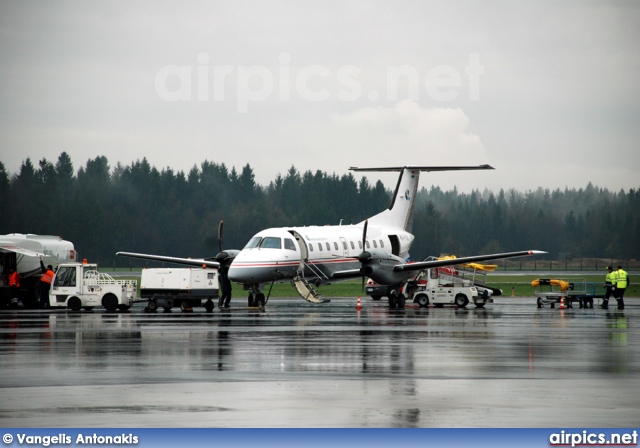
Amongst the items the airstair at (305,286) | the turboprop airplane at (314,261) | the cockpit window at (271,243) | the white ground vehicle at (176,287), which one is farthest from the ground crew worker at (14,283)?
the airstair at (305,286)

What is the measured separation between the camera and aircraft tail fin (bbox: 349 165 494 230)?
48750 mm

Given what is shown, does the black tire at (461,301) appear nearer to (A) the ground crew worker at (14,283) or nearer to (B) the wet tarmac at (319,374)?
(B) the wet tarmac at (319,374)

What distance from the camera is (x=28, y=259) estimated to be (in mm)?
41250

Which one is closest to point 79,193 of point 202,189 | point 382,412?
point 202,189

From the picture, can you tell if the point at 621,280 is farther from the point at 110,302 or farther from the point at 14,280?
the point at 14,280

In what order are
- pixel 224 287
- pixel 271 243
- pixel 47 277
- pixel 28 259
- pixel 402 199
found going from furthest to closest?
pixel 402 199 < pixel 28 259 < pixel 47 277 < pixel 271 243 < pixel 224 287

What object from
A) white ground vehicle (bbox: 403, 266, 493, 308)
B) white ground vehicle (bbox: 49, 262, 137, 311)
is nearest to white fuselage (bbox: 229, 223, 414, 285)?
white ground vehicle (bbox: 403, 266, 493, 308)

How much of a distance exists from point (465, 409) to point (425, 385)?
223 cm

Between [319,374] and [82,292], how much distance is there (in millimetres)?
21934

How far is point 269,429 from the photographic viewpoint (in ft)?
33.7

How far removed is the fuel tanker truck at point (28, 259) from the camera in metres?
39.6

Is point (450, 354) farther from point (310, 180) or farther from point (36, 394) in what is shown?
point (310, 180)

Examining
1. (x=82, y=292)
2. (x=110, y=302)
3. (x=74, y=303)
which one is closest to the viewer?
(x=110, y=302)

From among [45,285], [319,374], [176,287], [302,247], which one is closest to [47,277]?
[45,285]
